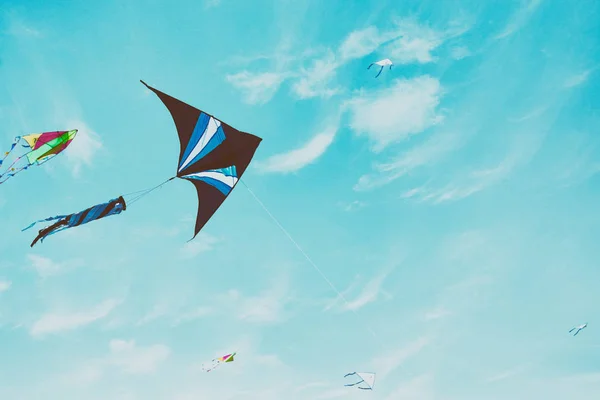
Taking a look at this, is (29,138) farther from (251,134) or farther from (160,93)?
(251,134)

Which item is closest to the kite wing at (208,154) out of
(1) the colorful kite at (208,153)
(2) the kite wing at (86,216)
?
(1) the colorful kite at (208,153)

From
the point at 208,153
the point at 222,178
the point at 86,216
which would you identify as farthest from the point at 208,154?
the point at 86,216

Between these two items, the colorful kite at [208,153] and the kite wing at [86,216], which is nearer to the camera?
the kite wing at [86,216]

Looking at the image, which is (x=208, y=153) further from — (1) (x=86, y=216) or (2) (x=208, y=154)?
(1) (x=86, y=216)

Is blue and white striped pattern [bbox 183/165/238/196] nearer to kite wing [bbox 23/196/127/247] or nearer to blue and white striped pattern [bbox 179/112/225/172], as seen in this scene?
blue and white striped pattern [bbox 179/112/225/172]

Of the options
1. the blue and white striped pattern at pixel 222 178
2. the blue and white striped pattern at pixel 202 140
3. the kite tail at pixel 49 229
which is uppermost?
the blue and white striped pattern at pixel 202 140

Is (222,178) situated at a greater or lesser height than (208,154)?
lesser

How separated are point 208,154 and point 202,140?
0.41 metres

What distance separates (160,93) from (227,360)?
596 inches

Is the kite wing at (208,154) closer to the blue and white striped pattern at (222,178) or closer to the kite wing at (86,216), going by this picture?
the blue and white striped pattern at (222,178)

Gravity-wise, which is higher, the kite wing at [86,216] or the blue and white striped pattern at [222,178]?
the blue and white striped pattern at [222,178]

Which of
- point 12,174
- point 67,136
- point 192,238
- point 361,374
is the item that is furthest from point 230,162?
point 361,374

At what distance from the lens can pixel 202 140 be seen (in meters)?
10.9

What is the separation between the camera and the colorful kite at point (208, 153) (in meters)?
10.5
